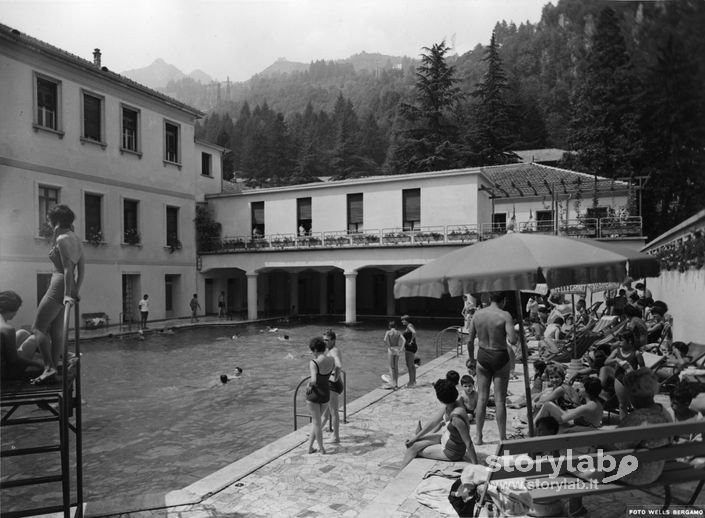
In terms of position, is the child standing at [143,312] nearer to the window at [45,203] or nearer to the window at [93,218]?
the window at [93,218]

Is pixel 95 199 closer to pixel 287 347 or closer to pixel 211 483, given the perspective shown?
pixel 287 347

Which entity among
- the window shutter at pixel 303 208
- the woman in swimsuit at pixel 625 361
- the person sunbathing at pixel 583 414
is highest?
the window shutter at pixel 303 208

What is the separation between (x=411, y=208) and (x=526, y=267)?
22302mm

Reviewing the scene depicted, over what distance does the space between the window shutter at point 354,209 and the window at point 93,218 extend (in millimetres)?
13311

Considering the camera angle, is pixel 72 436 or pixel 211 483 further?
pixel 72 436

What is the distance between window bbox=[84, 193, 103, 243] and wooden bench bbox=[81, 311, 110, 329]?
143 inches

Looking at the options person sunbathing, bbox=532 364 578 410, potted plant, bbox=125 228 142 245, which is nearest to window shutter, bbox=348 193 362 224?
potted plant, bbox=125 228 142 245

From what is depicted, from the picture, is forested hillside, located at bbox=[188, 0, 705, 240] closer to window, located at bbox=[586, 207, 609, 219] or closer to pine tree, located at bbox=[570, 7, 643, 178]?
pine tree, located at bbox=[570, 7, 643, 178]

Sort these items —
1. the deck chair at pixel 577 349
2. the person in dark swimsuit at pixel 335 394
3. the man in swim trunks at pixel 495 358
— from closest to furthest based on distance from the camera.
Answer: the man in swim trunks at pixel 495 358 < the person in dark swimsuit at pixel 335 394 < the deck chair at pixel 577 349

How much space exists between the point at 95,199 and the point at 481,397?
77.0 ft

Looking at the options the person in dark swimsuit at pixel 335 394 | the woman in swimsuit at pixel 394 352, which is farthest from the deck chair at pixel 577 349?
the person in dark swimsuit at pixel 335 394

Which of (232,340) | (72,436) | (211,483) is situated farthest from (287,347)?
(211,483)

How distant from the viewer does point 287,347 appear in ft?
59.9

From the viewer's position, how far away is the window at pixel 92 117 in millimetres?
22578
